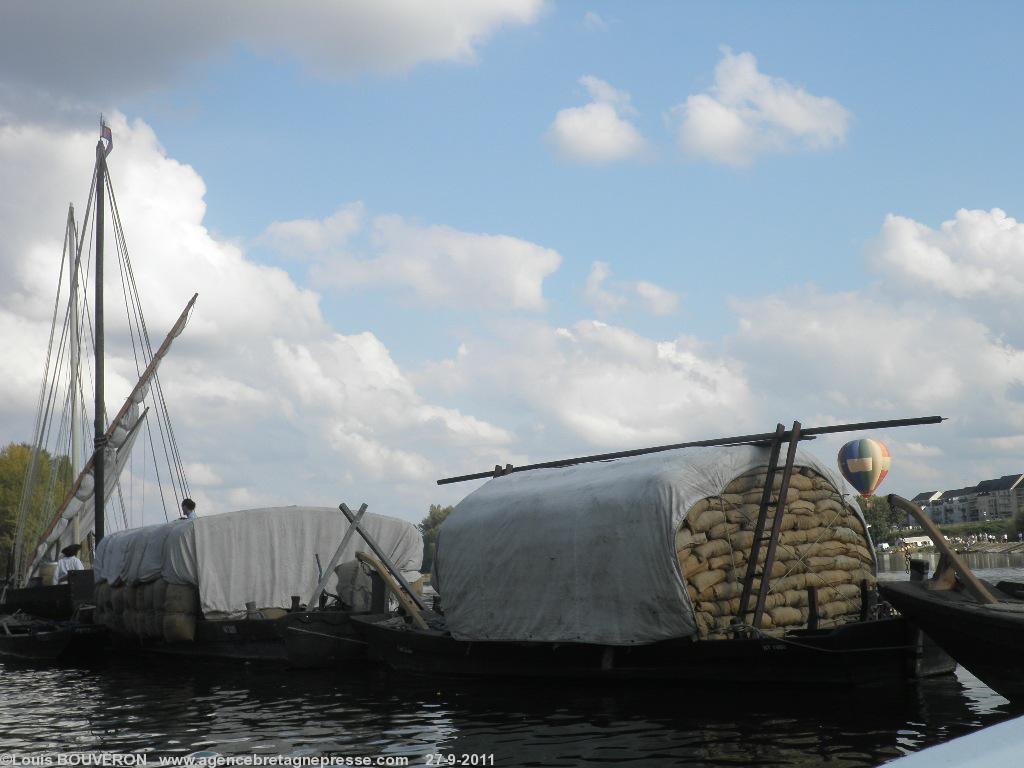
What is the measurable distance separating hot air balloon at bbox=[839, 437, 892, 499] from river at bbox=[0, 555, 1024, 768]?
23254 millimetres

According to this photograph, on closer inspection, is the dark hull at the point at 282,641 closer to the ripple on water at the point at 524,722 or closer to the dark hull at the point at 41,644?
the ripple on water at the point at 524,722

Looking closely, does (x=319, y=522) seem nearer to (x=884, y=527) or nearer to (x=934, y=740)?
(x=934, y=740)

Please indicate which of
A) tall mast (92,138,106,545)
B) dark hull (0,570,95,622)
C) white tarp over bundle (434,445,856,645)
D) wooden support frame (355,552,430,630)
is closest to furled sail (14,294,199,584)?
tall mast (92,138,106,545)

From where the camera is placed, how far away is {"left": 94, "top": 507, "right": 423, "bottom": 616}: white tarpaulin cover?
971 inches

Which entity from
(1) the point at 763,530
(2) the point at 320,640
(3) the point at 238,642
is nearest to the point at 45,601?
(3) the point at 238,642

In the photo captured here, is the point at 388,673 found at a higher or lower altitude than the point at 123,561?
lower

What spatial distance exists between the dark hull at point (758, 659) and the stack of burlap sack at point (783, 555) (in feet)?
1.43

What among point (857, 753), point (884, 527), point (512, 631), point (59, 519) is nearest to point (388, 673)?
point (512, 631)

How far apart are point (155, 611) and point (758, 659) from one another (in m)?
16.3

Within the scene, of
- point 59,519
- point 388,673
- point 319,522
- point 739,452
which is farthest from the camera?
point 59,519

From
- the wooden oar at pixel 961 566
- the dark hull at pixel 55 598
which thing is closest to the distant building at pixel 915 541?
the dark hull at pixel 55 598

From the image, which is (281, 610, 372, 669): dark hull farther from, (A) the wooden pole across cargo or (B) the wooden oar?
(B) the wooden oar

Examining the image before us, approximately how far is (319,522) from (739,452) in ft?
44.7

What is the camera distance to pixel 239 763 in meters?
12.1
